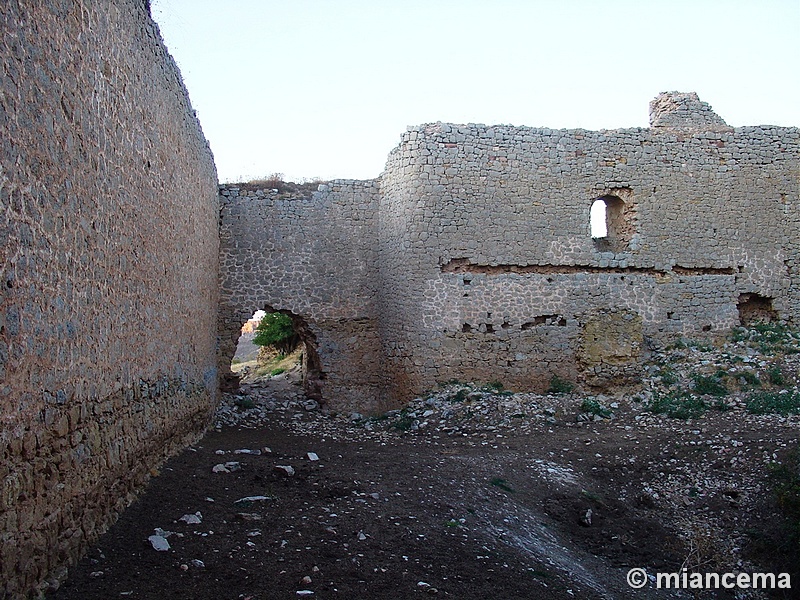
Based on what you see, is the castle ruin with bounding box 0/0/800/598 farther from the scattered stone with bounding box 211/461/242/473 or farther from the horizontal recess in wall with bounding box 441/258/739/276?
the scattered stone with bounding box 211/461/242/473

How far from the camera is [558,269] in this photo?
11.2 metres

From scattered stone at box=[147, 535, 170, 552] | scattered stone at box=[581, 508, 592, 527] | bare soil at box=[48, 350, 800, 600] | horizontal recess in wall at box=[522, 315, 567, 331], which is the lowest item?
scattered stone at box=[581, 508, 592, 527]

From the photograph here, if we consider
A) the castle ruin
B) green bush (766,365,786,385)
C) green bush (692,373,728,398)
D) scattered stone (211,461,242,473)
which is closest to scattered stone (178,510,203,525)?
scattered stone (211,461,242,473)

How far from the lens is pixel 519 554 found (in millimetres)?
4844

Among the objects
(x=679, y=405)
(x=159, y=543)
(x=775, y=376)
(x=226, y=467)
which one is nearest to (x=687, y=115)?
(x=775, y=376)

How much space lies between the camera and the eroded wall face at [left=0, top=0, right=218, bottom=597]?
3.02 meters

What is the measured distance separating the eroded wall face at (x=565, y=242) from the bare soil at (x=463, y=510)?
4.85ft

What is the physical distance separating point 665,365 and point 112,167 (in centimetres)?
933

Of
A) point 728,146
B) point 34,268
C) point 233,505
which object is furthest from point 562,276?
point 34,268

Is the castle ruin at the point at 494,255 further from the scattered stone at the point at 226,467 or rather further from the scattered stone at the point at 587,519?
the scattered stone at the point at 587,519

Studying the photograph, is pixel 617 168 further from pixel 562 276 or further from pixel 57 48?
pixel 57 48

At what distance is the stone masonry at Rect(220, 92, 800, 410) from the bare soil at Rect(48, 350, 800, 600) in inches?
61.1

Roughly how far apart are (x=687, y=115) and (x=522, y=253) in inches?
176

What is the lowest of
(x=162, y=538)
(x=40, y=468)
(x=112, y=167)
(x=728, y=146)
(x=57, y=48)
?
(x=162, y=538)
